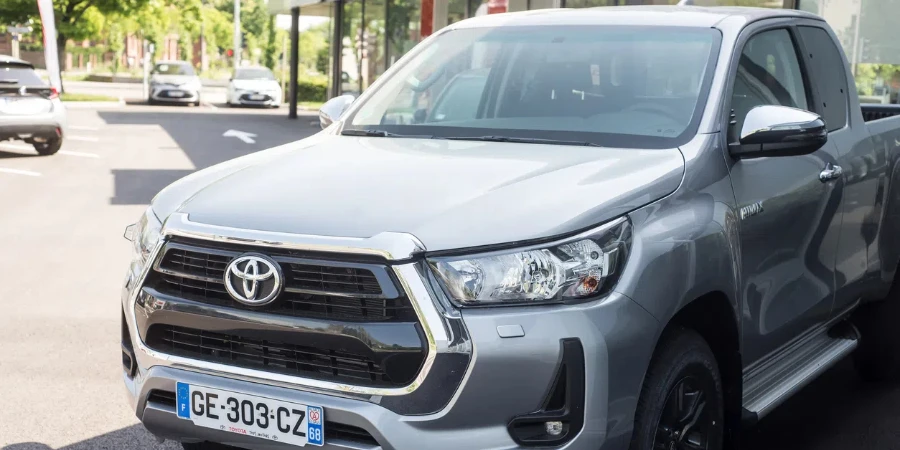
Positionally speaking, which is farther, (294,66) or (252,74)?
(252,74)

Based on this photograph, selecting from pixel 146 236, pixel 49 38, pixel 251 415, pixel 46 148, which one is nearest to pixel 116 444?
pixel 146 236

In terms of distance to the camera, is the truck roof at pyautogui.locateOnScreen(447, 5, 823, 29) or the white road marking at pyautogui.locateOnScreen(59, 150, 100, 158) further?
the white road marking at pyautogui.locateOnScreen(59, 150, 100, 158)

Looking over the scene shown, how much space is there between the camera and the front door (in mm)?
3852

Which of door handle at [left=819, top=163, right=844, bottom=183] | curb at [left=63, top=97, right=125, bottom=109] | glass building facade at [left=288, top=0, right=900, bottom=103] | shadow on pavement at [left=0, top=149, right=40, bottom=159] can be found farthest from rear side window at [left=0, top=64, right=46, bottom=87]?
curb at [left=63, top=97, right=125, bottom=109]

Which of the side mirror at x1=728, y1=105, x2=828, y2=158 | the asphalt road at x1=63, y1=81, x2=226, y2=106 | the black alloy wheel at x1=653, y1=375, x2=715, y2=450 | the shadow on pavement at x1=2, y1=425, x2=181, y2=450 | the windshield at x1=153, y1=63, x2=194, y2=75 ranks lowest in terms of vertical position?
the asphalt road at x1=63, y1=81, x2=226, y2=106

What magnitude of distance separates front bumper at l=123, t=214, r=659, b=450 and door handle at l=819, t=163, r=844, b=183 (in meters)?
1.82

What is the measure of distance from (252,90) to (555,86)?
121 feet

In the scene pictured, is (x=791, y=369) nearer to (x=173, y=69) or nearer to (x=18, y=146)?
(x=18, y=146)

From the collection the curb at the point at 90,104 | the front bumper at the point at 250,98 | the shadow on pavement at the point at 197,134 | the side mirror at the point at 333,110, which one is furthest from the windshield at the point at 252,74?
the side mirror at the point at 333,110

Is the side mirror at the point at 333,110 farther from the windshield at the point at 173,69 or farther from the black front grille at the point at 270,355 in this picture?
the windshield at the point at 173,69

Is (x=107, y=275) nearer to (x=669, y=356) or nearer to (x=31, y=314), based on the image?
(x=31, y=314)

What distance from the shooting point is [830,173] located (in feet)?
14.9

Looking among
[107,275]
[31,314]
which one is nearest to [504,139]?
[31,314]

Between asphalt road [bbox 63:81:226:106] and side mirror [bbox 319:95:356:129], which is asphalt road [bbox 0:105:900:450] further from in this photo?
asphalt road [bbox 63:81:226:106]
